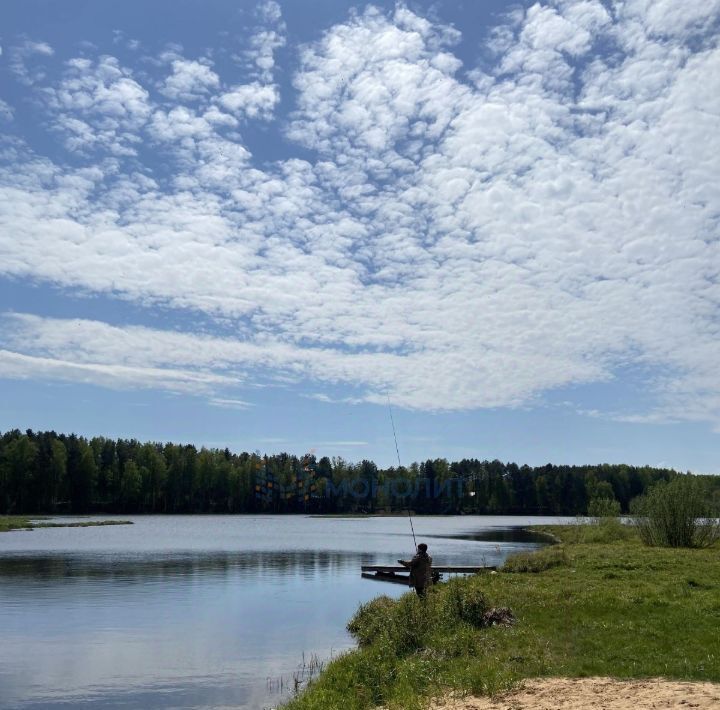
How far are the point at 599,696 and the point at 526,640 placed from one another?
17.5 ft

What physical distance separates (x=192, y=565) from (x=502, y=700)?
42481 mm

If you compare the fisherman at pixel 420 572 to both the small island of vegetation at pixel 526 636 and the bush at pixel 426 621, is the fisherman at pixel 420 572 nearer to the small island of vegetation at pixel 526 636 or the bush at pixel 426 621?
the bush at pixel 426 621

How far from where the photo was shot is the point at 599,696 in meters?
13.5

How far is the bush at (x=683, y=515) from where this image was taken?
2050 inches

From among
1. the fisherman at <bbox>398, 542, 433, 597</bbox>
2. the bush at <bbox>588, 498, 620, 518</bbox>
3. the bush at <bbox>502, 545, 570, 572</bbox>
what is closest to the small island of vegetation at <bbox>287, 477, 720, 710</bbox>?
the fisherman at <bbox>398, 542, 433, 597</bbox>

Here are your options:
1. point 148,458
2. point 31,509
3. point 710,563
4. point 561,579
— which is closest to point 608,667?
point 561,579

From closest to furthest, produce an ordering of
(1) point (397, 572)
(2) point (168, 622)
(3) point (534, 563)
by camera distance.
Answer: (2) point (168, 622), (3) point (534, 563), (1) point (397, 572)

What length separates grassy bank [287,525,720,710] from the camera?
15641 mm

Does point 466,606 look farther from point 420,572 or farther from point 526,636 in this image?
point 526,636

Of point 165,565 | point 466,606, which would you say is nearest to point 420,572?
point 466,606

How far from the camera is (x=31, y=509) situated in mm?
147375

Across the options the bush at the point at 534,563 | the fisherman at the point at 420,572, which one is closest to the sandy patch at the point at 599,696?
the fisherman at the point at 420,572

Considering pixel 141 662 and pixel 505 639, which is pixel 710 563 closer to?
pixel 505 639

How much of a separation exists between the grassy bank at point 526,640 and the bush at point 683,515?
23.1 m
